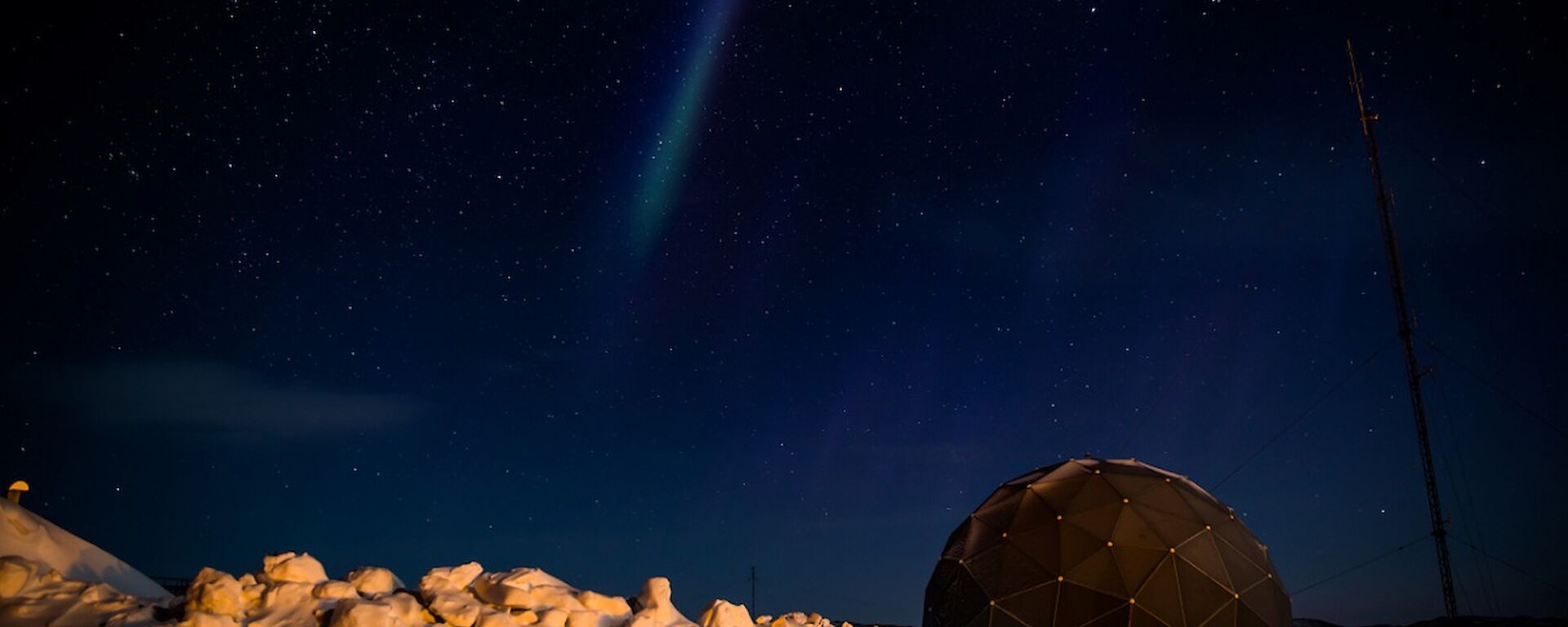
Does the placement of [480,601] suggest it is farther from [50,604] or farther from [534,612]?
[50,604]

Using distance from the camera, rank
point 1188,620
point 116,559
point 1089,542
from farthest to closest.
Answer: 1. point 1089,542
2. point 1188,620
3. point 116,559

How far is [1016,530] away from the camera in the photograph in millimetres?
12406

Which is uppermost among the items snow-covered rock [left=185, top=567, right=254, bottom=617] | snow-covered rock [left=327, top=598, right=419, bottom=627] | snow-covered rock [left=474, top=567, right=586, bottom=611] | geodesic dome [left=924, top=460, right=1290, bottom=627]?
A: snow-covered rock [left=185, top=567, right=254, bottom=617]

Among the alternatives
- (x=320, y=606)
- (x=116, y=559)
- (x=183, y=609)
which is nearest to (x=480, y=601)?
(x=320, y=606)

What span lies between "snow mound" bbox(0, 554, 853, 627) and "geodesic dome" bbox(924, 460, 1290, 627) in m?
7.79

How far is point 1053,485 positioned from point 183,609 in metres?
11.5

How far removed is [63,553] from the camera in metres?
4.39

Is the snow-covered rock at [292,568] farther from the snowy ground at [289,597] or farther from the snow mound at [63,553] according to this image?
the snow mound at [63,553]

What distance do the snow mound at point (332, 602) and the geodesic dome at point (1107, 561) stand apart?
25.6 feet

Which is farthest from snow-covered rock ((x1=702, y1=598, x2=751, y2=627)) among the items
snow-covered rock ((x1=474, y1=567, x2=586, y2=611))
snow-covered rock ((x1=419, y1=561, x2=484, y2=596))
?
snow-covered rock ((x1=419, y1=561, x2=484, y2=596))

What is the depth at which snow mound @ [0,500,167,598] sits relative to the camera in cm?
409

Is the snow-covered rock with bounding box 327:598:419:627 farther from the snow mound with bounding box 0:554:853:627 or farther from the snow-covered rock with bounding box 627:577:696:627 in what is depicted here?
the snow-covered rock with bounding box 627:577:696:627

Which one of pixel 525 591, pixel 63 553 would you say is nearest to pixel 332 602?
pixel 525 591

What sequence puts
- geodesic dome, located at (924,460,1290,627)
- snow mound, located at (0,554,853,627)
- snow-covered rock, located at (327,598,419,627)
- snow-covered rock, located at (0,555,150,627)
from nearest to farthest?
1. snow-covered rock, located at (0,555,150,627)
2. snow mound, located at (0,554,853,627)
3. snow-covered rock, located at (327,598,419,627)
4. geodesic dome, located at (924,460,1290,627)
